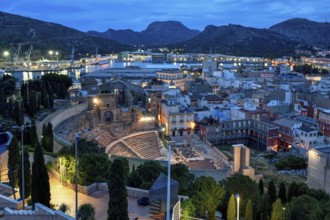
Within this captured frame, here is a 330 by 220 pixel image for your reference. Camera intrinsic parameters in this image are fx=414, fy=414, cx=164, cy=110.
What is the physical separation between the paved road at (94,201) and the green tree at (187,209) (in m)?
1.42

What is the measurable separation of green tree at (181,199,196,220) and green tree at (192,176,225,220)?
2.53 feet

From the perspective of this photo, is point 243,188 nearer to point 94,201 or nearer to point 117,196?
point 94,201

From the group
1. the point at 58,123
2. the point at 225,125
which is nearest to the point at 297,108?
the point at 225,125

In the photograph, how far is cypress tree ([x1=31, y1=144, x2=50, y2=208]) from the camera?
47.7 feet

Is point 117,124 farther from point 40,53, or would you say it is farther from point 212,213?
point 40,53

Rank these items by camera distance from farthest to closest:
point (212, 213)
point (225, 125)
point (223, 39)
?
point (223, 39), point (225, 125), point (212, 213)

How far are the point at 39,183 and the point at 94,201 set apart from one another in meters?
2.52

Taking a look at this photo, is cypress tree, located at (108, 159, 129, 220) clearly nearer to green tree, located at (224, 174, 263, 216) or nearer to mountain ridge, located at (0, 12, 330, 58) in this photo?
green tree, located at (224, 174, 263, 216)

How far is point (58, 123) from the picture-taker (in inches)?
1358

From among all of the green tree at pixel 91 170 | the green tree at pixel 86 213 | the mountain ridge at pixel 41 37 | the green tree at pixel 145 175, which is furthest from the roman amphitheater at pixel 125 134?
the mountain ridge at pixel 41 37

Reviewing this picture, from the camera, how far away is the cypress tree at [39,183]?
14531 millimetres

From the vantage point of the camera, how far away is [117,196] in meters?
12.5

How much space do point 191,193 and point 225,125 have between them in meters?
27.1

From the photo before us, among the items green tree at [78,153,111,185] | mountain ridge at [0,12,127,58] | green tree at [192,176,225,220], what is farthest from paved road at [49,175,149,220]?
mountain ridge at [0,12,127,58]
